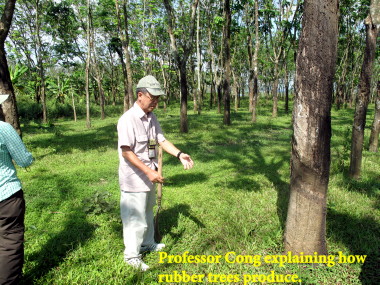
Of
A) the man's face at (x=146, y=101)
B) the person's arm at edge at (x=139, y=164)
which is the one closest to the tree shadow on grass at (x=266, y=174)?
the person's arm at edge at (x=139, y=164)

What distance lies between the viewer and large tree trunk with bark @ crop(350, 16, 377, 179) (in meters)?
4.97

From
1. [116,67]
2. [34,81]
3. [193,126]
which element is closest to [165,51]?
[116,67]

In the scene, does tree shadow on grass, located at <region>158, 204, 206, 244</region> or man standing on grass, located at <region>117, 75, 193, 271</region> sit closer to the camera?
man standing on grass, located at <region>117, 75, 193, 271</region>

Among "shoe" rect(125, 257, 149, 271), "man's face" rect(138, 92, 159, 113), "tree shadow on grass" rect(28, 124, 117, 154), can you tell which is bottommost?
"shoe" rect(125, 257, 149, 271)

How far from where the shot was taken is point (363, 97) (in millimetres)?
5227

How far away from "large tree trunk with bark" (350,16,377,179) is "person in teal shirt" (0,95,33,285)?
5986 millimetres

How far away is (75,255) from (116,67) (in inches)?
1426

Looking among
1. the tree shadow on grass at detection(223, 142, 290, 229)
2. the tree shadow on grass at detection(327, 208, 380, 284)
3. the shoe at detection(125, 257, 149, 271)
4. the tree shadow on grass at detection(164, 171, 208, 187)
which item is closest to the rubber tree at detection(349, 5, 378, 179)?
the tree shadow on grass at detection(223, 142, 290, 229)

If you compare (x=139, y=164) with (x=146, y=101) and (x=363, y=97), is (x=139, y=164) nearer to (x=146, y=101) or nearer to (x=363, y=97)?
(x=146, y=101)

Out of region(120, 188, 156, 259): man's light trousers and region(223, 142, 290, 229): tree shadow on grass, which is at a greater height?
region(120, 188, 156, 259): man's light trousers

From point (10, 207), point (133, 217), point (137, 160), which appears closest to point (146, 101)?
point (137, 160)

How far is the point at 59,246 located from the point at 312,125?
347 cm

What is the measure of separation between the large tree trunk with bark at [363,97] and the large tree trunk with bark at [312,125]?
3.45 m

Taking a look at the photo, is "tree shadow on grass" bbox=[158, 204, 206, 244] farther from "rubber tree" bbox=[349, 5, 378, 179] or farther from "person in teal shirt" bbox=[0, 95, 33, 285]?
"rubber tree" bbox=[349, 5, 378, 179]
